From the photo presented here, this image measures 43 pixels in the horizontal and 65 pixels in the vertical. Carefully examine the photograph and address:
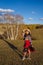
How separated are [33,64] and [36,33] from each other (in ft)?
107

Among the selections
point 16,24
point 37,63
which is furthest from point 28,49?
point 16,24

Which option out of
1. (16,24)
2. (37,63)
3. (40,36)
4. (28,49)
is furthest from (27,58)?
(16,24)

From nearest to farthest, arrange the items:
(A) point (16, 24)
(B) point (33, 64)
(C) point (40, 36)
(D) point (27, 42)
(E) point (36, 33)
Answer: (B) point (33, 64), (D) point (27, 42), (C) point (40, 36), (E) point (36, 33), (A) point (16, 24)

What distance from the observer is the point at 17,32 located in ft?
175

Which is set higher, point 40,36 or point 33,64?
point 33,64

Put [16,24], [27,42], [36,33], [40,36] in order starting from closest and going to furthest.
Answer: [27,42] < [40,36] < [36,33] < [16,24]

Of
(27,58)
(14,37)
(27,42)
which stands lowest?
(14,37)

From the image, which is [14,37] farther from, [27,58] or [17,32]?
[27,58]

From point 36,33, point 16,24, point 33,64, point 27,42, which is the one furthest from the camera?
point 16,24

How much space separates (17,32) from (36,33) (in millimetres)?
8387

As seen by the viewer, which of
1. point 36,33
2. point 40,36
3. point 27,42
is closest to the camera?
point 27,42

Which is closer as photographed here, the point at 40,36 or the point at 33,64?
the point at 33,64

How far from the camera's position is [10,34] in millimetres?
54312

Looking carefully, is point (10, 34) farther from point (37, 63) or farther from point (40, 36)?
point (37, 63)
